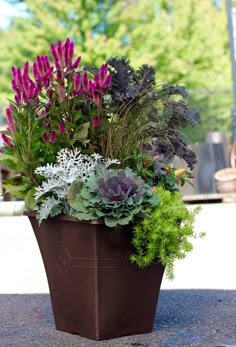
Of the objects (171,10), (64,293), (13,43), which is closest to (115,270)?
(64,293)

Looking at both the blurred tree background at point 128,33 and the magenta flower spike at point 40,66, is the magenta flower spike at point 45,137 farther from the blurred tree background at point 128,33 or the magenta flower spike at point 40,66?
the blurred tree background at point 128,33

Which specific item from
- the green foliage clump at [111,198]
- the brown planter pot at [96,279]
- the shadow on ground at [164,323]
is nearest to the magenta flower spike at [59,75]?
the green foliage clump at [111,198]

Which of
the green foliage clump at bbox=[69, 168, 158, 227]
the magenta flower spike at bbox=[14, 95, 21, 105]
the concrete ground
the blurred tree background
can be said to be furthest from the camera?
the blurred tree background

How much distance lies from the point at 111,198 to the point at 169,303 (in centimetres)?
153

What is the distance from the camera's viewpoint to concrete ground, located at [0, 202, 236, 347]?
3.92m

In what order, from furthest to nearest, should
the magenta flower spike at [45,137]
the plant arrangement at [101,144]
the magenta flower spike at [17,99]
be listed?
the magenta flower spike at [45,137] → the magenta flower spike at [17,99] → the plant arrangement at [101,144]

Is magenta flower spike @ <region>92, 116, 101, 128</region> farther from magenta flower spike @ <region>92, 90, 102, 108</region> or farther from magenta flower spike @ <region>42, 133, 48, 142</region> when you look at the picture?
magenta flower spike @ <region>42, 133, 48, 142</region>

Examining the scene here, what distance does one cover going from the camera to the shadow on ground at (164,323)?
12.7 ft

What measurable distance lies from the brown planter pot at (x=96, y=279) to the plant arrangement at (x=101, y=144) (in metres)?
0.09

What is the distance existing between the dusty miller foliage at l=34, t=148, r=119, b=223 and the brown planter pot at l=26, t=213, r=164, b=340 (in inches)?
3.0

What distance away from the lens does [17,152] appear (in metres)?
4.05

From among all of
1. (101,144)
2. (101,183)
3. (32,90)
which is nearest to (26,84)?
(32,90)

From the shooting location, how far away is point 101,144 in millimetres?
4113

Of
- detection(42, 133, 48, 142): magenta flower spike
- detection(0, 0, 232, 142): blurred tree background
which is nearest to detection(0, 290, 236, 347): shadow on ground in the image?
detection(42, 133, 48, 142): magenta flower spike
